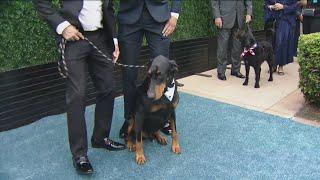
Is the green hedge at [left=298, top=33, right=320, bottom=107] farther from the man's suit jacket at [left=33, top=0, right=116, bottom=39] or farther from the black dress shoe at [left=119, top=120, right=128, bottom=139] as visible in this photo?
the man's suit jacket at [left=33, top=0, right=116, bottom=39]

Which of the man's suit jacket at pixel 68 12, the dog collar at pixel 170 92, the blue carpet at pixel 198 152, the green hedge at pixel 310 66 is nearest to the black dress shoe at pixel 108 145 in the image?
the blue carpet at pixel 198 152

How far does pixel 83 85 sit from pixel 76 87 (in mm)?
74

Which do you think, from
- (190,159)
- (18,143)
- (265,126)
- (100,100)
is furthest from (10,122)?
(265,126)

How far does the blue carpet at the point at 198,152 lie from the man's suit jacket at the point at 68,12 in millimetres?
1377

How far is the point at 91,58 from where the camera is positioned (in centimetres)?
380

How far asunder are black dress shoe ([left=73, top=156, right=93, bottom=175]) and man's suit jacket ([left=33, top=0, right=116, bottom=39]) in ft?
4.03

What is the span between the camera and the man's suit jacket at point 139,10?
4.09m

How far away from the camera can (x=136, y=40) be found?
4.27 meters

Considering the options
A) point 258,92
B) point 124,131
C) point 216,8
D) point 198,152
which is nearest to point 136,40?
point 124,131

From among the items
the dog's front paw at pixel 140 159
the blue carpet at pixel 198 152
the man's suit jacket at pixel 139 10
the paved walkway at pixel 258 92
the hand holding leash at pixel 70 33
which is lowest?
the paved walkway at pixel 258 92

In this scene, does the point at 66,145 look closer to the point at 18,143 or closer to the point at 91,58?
the point at 18,143

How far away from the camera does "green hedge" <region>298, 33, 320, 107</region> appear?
205 inches

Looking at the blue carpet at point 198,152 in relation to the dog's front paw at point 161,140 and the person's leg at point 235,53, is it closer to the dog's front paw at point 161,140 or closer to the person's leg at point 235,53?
the dog's front paw at point 161,140

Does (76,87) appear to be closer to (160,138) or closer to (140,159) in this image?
(140,159)
